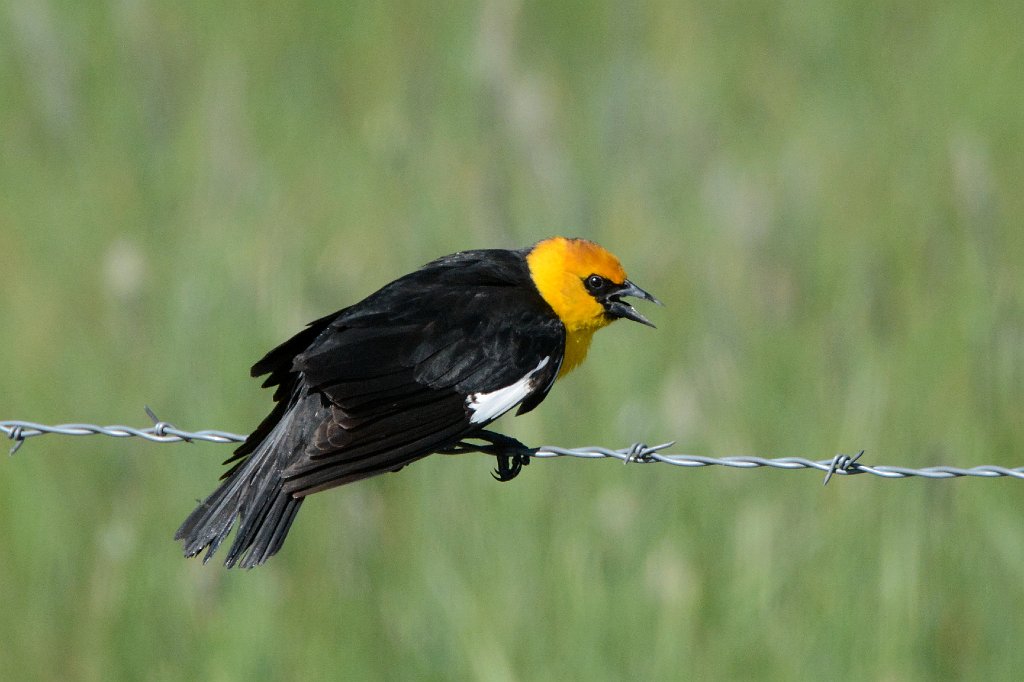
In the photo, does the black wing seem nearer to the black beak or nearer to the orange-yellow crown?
the orange-yellow crown

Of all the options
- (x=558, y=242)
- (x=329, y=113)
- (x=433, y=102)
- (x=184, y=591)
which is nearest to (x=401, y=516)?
(x=184, y=591)

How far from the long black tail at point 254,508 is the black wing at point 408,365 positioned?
87 millimetres

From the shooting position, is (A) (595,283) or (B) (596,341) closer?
(A) (595,283)

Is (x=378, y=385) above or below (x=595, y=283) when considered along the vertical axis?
below

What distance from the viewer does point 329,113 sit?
6.59 metres

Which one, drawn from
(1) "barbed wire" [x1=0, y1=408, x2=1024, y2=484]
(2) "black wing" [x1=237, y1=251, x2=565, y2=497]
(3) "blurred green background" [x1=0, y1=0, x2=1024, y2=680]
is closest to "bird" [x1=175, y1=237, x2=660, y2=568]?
(2) "black wing" [x1=237, y1=251, x2=565, y2=497]

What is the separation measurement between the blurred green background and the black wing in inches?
23.0

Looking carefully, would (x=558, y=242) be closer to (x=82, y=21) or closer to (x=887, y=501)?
(x=887, y=501)

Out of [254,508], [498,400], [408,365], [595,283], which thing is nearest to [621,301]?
[595,283]

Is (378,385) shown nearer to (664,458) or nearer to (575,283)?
(664,458)

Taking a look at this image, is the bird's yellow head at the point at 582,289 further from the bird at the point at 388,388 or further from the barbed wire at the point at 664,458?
the barbed wire at the point at 664,458

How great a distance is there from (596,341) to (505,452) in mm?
1344

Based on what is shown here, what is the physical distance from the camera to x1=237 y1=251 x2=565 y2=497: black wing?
296 cm

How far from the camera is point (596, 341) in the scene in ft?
15.1
